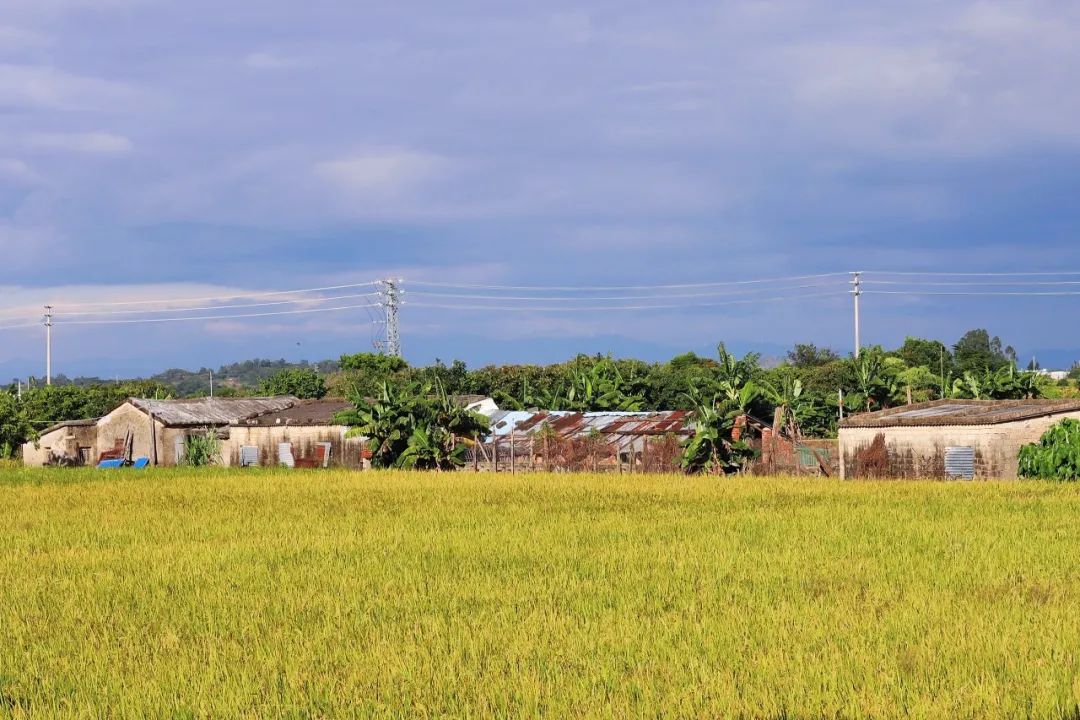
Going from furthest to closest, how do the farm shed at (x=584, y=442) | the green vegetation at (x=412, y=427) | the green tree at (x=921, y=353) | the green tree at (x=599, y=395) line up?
the green tree at (x=921, y=353) → the green tree at (x=599, y=395) → the green vegetation at (x=412, y=427) → the farm shed at (x=584, y=442)

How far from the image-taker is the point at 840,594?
11.4m

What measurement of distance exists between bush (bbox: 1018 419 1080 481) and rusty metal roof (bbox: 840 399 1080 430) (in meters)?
0.84

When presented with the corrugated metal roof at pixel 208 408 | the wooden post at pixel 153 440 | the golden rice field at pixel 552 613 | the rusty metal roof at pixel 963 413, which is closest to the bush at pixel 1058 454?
the rusty metal roof at pixel 963 413

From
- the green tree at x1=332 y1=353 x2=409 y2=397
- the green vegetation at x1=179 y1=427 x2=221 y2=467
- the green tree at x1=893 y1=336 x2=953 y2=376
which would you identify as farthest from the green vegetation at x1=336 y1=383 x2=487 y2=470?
the green tree at x1=893 y1=336 x2=953 y2=376

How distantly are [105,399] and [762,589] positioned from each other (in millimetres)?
63519

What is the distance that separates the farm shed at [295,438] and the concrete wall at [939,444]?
1920 centimetres

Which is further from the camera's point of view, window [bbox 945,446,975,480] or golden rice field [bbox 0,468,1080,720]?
window [bbox 945,446,975,480]

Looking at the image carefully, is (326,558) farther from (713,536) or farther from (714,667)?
(714,667)

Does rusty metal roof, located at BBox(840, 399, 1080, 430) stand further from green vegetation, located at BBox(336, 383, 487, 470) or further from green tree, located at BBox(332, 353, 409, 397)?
green tree, located at BBox(332, 353, 409, 397)

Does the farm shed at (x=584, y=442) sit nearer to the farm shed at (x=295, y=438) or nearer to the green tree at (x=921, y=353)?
the farm shed at (x=295, y=438)

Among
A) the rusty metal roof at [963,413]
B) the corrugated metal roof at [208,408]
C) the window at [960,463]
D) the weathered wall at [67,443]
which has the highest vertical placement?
the corrugated metal roof at [208,408]

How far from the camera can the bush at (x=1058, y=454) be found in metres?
27.3

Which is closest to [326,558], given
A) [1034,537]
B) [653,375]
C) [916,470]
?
[1034,537]

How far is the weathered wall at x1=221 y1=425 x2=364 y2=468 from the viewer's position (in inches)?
1726
